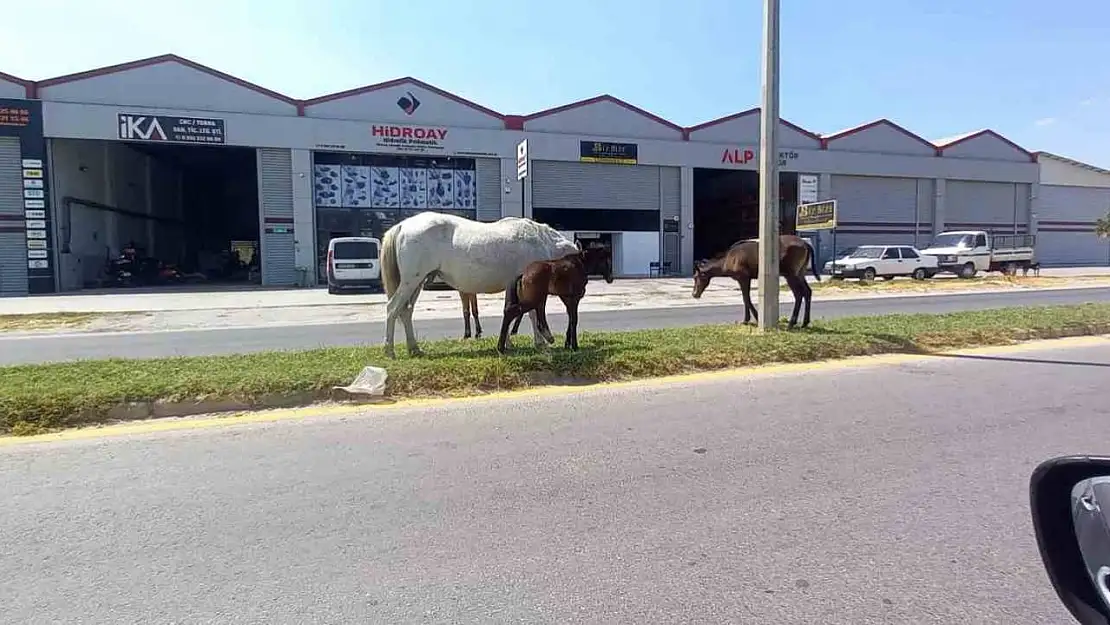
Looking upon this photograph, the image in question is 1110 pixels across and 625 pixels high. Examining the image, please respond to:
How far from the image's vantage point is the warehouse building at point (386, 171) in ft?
Result: 89.9

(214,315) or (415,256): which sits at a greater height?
(415,256)

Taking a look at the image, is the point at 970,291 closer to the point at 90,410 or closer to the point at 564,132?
the point at 564,132

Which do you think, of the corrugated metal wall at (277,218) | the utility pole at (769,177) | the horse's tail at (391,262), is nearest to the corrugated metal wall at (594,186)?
the corrugated metal wall at (277,218)

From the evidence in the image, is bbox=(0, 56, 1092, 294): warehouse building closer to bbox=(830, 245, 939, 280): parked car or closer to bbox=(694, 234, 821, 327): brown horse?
bbox=(830, 245, 939, 280): parked car

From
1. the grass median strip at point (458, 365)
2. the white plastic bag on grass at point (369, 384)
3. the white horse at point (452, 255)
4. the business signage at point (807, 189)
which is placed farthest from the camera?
the business signage at point (807, 189)

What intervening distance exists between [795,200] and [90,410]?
40457mm

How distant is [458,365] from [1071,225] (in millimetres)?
53870

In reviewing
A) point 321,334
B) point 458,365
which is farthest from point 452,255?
point 321,334

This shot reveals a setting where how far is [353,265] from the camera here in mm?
23391

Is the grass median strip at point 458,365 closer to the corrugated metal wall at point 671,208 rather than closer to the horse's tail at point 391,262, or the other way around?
the horse's tail at point 391,262

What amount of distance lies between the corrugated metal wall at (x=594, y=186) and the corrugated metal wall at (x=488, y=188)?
6.40ft

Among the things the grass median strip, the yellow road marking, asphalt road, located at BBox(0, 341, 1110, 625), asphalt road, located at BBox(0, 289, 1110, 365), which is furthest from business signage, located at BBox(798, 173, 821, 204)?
asphalt road, located at BBox(0, 341, 1110, 625)

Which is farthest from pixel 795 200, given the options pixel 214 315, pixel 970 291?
pixel 214 315

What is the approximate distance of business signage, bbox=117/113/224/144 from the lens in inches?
1097
